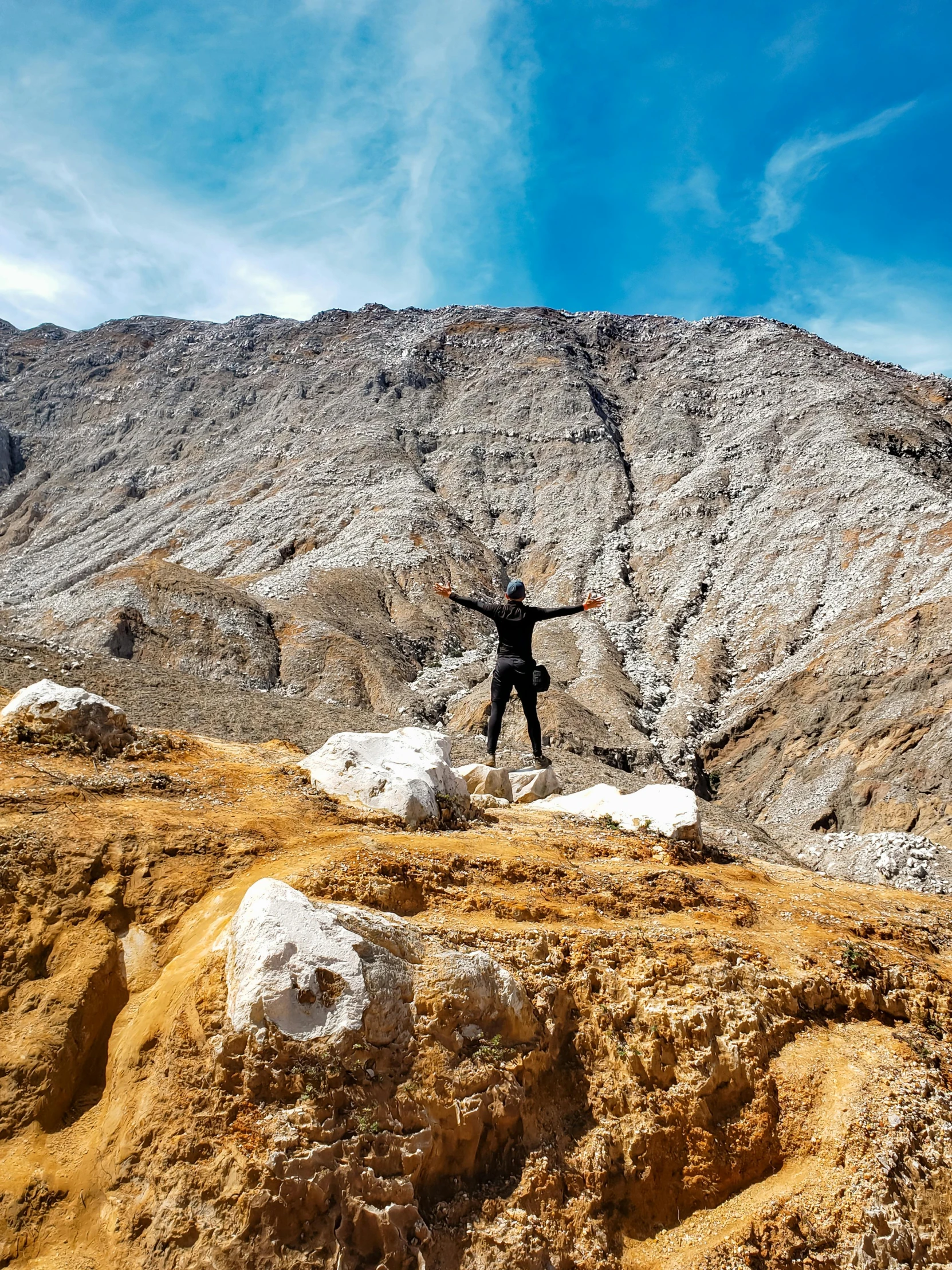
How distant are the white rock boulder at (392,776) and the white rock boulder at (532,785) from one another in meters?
2.09

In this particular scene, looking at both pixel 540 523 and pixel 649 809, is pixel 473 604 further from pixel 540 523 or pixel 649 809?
pixel 540 523

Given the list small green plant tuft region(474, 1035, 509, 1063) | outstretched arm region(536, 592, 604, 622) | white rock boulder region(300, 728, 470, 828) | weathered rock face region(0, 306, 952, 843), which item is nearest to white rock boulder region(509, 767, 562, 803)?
outstretched arm region(536, 592, 604, 622)

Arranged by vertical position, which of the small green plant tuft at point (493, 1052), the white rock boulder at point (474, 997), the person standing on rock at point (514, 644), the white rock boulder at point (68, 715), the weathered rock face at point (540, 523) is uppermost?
the weathered rock face at point (540, 523)

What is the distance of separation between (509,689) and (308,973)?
5.79 meters

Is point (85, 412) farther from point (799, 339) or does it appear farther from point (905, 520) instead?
point (905, 520)

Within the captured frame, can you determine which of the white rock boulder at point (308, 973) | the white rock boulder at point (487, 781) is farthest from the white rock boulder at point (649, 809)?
the white rock boulder at point (308, 973)

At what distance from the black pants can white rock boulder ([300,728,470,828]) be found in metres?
1.93

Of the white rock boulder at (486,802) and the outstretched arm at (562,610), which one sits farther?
the outstretched arm at (562,610)

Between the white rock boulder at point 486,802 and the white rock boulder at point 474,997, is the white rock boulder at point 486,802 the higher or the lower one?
the higher one

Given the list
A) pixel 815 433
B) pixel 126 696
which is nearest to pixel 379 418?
pixel 815 433

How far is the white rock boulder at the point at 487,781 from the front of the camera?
8453mm

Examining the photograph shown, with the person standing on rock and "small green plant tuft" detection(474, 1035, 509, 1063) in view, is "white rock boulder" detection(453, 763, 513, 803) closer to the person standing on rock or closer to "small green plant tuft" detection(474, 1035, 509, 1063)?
the person standing on rock

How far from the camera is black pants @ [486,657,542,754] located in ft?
29.2

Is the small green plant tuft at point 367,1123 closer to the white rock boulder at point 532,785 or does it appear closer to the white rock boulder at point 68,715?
the white rock boulder at point 68,715
